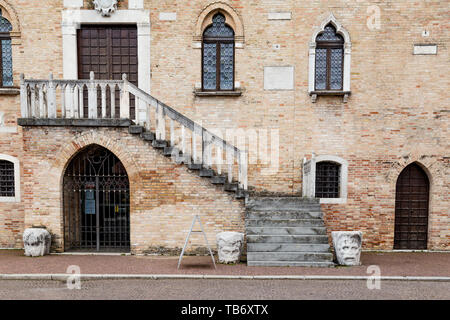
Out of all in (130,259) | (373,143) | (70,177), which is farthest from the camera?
(373,143)

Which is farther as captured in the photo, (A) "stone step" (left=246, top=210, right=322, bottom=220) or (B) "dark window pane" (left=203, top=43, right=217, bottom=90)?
(B) "dark window pane" (left=203, top=43, right=217, bottom=90)

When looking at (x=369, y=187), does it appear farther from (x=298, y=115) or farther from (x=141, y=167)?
(x=141, y=167)

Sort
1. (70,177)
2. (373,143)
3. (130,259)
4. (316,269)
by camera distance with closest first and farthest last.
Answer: (316,269)
(130,259)
(70,177)
(373,143)

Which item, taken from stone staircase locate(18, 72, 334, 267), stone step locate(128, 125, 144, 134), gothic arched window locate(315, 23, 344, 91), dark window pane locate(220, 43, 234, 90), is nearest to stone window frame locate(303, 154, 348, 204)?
stone staircase locate(18, 72, 334, 267)

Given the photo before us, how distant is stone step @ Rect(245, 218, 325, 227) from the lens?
28.1ft

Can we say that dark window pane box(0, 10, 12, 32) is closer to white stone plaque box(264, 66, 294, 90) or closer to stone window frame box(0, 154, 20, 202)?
stone window frame box(0, 154, 20, 202)

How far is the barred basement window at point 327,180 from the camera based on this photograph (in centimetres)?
1033

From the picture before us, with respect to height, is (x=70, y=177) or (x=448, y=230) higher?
(x=70, y=177)

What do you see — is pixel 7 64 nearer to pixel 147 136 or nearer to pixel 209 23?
pixel 147 136

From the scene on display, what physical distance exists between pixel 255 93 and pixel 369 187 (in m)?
4.85

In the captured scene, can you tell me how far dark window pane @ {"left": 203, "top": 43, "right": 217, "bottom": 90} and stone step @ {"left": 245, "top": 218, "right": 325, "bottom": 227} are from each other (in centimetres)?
469

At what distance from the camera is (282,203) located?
9.30 m

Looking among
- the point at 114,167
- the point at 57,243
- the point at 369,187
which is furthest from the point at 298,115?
the point at 57,243

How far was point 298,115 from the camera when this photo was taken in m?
10.2
